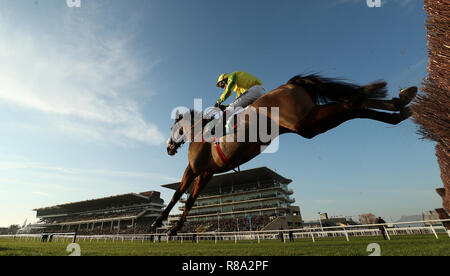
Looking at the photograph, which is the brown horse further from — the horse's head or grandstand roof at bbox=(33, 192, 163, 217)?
grandstand roof at bbox=(33, 192, 163, 217)

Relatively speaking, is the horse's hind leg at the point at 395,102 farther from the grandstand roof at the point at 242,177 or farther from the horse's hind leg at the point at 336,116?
the grandstand roof at the point at 242,177

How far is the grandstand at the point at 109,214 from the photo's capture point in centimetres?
5838

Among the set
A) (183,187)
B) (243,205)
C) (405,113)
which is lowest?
(183,187)

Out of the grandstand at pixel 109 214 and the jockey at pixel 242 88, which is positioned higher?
the grandstand at pixel 109 214

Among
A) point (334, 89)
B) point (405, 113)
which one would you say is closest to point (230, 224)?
point (334, 89)

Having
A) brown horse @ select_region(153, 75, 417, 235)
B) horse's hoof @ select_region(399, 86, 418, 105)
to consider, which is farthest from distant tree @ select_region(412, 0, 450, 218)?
brown horse @ select_region(153, 75, 417, 235)

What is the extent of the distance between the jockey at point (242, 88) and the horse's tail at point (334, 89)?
2.10 ft

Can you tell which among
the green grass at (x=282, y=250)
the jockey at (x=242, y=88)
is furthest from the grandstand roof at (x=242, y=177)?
the jockey at (x=242, y=88)

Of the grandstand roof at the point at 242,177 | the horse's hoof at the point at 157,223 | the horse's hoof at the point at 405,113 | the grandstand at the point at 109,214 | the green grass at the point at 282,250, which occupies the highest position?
the grandstand roof at the point at 242,177

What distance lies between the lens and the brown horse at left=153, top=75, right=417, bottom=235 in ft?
9.07

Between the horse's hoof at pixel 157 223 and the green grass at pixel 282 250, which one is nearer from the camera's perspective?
the horse's hoof at pixel 157 223

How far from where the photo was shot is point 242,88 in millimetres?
4121

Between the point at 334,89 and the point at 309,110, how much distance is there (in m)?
0.59

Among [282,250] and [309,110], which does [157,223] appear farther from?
[282,250]
